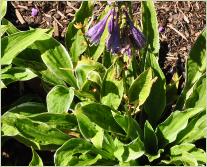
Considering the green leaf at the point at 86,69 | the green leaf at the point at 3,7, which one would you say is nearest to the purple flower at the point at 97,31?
the green leaf at the point at 86,69

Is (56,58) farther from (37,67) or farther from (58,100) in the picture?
(58,100)

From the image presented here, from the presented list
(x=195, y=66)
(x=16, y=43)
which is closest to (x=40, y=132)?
(x=16, y=43)

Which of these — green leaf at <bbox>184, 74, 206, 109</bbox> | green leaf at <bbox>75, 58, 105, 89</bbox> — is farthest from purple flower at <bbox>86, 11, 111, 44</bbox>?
green leaf at <bbox>184, 74, 206, 109</bbox>

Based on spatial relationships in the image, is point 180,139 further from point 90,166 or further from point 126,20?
point 126,20

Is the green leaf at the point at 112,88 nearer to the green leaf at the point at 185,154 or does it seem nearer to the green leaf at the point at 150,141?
the green leaf at the point at 150,141

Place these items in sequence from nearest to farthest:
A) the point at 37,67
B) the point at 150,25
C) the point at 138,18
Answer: the point at 150,25 < the point at 37,67 < the point at 138,18

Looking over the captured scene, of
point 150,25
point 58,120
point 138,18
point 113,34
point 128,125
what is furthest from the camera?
point 138,18
